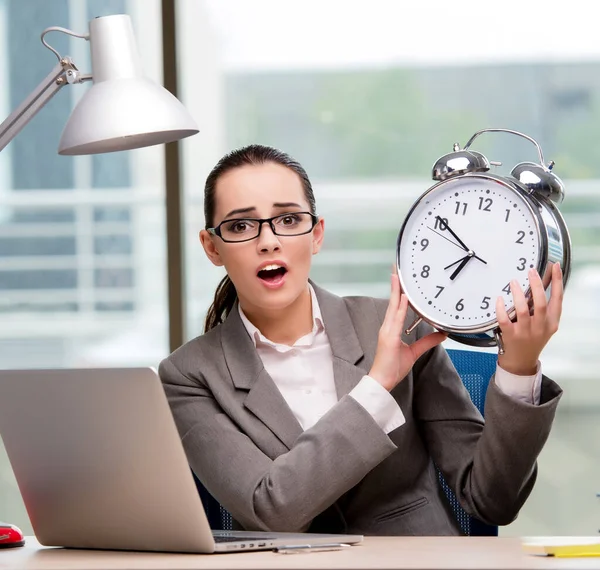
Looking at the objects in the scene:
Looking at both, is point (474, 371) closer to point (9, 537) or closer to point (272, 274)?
point (272, 274)

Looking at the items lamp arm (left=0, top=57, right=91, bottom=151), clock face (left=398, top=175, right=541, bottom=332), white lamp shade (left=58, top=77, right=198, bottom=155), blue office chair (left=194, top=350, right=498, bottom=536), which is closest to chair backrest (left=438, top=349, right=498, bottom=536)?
blue office chair (left=194, top=350, right=498, bottom=536)

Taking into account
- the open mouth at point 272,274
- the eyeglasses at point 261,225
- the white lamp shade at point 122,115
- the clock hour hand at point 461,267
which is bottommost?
the open mouth at point 272,274

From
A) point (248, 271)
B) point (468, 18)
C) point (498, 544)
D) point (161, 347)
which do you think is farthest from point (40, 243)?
point (498, 544)

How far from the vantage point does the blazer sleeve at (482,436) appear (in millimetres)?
1588

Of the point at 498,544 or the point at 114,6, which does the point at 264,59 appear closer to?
the point at 114,6

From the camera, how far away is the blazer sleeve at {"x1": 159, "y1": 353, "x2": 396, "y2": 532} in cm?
155

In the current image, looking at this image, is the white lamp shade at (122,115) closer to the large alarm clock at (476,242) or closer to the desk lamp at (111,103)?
the desk lamp at (111,103)

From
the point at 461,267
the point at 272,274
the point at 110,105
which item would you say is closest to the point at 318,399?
the point at 272,274

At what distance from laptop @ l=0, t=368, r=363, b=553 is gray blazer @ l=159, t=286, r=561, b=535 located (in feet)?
0.44

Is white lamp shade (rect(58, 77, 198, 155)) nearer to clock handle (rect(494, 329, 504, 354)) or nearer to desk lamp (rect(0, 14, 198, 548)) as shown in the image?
desk lamp (rect(0, 14, 198, 548))

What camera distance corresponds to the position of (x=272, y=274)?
1807 mm

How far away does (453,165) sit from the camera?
1633 millimetres

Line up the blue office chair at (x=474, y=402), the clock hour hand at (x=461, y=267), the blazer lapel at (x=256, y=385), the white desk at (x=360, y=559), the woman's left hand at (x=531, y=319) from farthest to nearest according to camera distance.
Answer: the blue office chair at (x=474, y=402) → the blazer lapel at (x=256, y=385) → the clock hour hand at (x=461, y=267) → the woman's left hand at (x=531, y=319) → the white desk at (x=360, y=559)

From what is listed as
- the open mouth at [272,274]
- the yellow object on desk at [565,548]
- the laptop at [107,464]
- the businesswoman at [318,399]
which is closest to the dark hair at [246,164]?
the businesswoman at [318,399]
